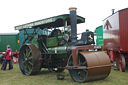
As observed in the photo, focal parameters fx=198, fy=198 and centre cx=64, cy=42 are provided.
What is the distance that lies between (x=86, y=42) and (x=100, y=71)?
933mm

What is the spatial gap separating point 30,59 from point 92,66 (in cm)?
287

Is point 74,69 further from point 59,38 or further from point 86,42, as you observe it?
point 59,38

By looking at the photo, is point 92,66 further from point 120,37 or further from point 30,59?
point 120,37

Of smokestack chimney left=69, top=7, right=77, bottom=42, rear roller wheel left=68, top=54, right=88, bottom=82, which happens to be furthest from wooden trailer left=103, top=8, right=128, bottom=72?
rear roller wheel left=68, top=54, right=88, bottom=82

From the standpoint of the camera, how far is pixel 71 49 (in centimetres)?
588

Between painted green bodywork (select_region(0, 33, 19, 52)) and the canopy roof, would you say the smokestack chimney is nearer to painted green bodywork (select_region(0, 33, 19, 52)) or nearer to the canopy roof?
the canopy roof

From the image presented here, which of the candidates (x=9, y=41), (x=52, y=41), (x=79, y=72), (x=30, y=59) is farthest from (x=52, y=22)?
(x=9, y=41)

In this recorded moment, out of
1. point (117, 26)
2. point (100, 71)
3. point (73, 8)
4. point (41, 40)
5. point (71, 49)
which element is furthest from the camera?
point (117, 26)

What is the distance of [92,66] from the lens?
534cm

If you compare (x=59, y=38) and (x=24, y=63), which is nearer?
(x=59, y=38)

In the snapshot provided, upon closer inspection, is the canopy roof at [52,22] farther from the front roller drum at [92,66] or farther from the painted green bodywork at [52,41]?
the front roller drum at [92,66]

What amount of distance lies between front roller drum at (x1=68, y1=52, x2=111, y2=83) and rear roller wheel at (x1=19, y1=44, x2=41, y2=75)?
1630 mm

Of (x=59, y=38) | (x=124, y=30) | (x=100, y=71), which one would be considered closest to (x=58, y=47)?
(x=59, y=38)

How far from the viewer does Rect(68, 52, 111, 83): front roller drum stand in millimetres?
5355
